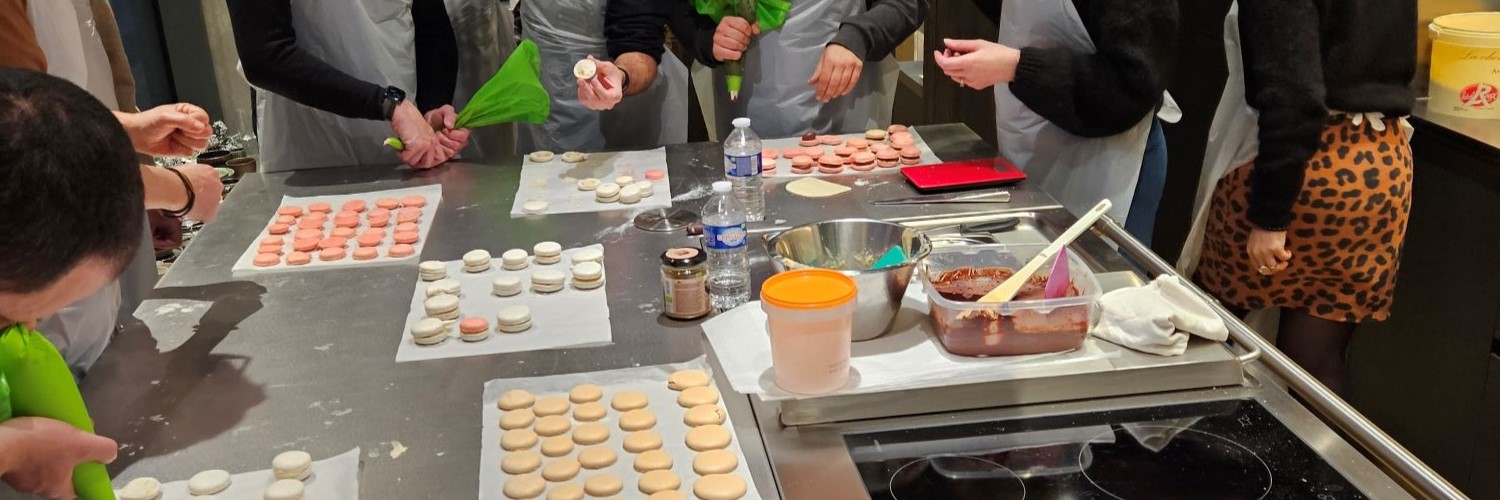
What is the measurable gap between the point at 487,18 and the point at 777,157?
2.98ft

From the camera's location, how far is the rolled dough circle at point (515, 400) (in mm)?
1492

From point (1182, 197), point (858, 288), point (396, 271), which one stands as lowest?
point (1182, 197)

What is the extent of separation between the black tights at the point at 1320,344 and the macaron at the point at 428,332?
175 centimetres

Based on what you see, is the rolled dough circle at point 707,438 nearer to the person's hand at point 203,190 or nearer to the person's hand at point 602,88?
the person's hand at point 203,190

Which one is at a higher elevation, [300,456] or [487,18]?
[487,18]

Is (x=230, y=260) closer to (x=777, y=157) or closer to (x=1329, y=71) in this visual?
(x=777, y=157)

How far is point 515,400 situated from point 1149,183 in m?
1.56

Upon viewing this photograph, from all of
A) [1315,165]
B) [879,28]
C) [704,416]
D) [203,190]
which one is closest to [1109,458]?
[704,416]

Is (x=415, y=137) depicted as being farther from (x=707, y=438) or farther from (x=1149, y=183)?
(x=1149, y=183)

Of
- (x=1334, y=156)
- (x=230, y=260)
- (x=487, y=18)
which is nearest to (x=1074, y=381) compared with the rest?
(x=1334, y=156)

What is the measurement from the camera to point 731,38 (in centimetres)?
272

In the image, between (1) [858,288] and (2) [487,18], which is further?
(2) [487,18]

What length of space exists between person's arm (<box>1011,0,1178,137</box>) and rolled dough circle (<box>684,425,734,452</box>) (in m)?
1.19

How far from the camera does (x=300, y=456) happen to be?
1349 mm
